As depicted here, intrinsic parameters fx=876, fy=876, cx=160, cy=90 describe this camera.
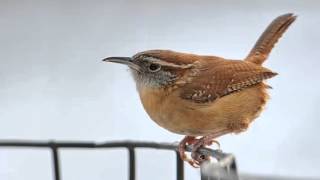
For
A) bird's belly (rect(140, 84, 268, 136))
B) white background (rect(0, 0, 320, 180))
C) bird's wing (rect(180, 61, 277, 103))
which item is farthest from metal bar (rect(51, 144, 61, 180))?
white background (rect(0, 0, 320, 180))

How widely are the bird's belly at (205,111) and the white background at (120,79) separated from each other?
1.68 ft

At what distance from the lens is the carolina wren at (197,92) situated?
2516mm

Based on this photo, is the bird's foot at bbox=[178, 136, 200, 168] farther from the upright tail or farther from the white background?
the white background

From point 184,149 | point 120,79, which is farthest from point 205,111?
point 120,79

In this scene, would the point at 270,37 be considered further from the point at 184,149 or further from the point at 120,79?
the point at 120,79

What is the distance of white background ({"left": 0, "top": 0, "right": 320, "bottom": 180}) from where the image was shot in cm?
392

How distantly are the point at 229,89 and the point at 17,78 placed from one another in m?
2.77

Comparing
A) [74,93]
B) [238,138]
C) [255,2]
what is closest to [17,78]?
[74,93]

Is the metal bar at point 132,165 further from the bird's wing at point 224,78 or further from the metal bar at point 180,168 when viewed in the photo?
the bird's wing at point 224,78

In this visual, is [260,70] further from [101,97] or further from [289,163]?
[101,97]

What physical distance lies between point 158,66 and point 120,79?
9.05 feet

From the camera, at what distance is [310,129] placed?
4.54 metres

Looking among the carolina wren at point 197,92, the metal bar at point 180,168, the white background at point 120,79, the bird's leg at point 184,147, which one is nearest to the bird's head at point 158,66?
the carolina wren at point 197,92

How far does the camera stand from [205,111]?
2.59 m
